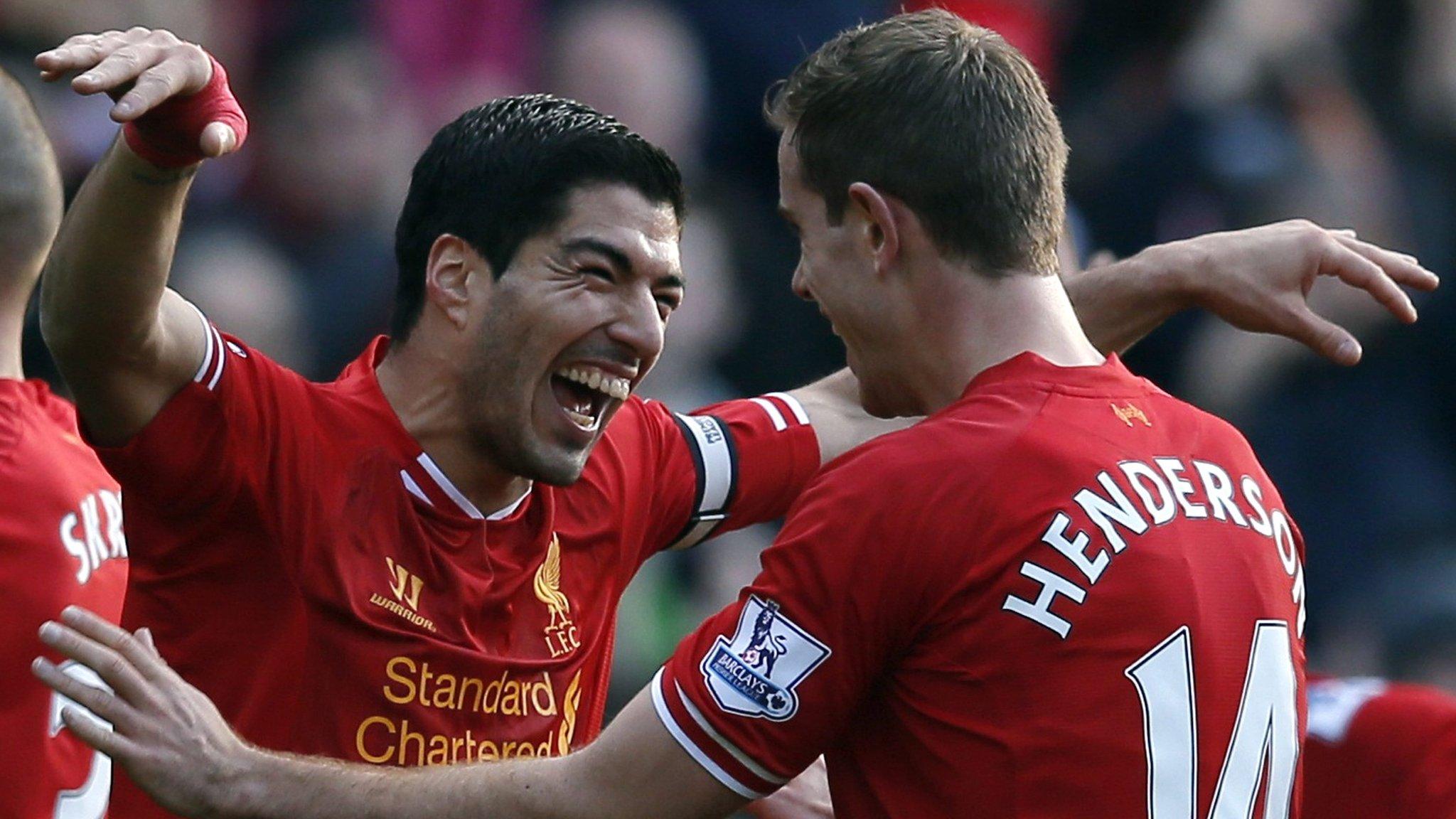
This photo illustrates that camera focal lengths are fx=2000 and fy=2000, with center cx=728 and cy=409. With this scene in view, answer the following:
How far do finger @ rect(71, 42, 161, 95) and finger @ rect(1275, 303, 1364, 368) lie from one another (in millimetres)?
2074

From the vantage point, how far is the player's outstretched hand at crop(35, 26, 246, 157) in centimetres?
300

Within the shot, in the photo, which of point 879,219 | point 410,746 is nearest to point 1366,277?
point 879,219

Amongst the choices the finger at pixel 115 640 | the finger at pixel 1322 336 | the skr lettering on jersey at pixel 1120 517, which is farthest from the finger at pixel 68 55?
the finger at pixel 1322 336

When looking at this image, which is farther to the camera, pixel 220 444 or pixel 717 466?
pixel 717 466

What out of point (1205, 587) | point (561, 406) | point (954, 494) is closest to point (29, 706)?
point (561, 406)

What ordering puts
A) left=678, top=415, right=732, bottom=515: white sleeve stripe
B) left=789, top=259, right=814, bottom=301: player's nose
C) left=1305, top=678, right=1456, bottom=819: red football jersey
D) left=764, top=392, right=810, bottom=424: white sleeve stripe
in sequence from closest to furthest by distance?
left=789, top=259, right=814, bottom=301: player's nose, left=1305, top=678, right=1456, bottom=819: red football jersey, left=678, top=415, right=732, bottom=515: white sleeve stripe, left=764, top=392, right=810, bottom=424: white sleeve stripe

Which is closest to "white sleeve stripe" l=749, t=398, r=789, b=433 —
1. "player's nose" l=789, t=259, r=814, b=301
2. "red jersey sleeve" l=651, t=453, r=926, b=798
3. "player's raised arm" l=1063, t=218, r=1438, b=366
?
"player's raised arm" l=1063, t=218, r=1438, b=366

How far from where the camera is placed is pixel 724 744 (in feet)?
9.72

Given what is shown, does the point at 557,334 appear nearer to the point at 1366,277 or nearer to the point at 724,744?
the point at 724,744

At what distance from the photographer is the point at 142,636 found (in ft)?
10.1

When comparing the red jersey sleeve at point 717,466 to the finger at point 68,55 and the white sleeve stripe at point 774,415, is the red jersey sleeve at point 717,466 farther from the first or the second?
the finger at point 68,55

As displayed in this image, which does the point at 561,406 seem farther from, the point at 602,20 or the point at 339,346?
the point at 602,20

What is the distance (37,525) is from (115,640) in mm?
1192

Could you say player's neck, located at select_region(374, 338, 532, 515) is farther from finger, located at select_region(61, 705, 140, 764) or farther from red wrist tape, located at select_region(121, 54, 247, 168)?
finger, located at select_region(61, 705, 140, 764)
